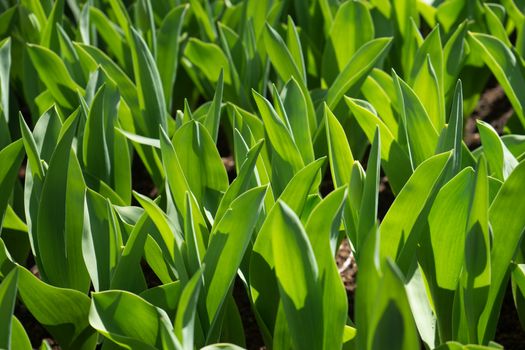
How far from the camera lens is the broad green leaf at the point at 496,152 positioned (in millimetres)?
1229

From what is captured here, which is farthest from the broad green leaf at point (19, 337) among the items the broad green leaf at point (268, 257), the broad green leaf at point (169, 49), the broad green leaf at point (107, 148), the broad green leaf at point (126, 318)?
the broad green leaf at point (169, 49)

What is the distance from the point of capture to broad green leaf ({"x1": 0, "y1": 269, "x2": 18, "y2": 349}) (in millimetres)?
940

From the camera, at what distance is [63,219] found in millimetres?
1282

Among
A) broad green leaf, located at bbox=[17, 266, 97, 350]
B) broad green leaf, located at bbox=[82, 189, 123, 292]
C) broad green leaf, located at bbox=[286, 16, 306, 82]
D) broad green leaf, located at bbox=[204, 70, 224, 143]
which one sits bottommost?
broad green leaf, located at bbox=[17, 266, 97, 350]

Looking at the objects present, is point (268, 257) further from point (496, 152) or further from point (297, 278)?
point (496, 152)

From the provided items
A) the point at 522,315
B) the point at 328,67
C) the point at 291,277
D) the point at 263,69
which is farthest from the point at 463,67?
the point at 291,277

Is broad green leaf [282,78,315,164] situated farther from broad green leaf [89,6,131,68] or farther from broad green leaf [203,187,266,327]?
broad green leaf [89,6,131,68]

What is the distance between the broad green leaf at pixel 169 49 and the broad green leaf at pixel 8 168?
19.6 inches

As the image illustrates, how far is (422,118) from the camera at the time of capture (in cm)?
130

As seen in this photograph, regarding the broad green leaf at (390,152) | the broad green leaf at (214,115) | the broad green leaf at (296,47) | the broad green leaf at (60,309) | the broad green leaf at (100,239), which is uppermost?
the broad green leaf at (296,47)

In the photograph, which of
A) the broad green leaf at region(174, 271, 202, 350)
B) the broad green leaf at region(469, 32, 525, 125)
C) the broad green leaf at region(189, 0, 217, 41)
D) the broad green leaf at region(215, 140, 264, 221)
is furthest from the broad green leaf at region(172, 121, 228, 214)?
the broad green leaf at region(189, 0, 217, 41)

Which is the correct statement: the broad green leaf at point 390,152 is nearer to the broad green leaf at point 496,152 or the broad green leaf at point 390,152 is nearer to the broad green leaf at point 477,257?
the broad green leaf at point 496,152

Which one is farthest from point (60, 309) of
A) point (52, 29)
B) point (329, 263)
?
point (52, 29)

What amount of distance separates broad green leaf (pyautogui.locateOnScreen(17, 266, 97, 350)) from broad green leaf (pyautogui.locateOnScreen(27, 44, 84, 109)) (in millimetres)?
549
